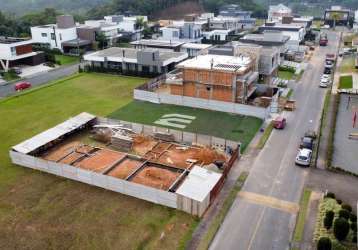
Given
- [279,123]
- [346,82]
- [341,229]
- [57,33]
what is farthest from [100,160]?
[57,33]

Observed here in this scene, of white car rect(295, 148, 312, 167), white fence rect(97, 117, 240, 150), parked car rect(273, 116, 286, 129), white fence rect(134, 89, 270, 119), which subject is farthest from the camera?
white fence rect(134, 89, 270, 119)

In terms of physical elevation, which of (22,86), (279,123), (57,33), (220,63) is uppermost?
(57,33)

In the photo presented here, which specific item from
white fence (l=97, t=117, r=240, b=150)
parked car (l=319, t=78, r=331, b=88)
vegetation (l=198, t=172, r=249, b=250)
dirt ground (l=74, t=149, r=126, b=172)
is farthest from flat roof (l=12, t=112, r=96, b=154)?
parked car (l=319, t=78, r=331, b=88)

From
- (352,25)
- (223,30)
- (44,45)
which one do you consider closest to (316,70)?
(223,30)

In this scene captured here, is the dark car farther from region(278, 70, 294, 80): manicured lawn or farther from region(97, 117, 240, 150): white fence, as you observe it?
region(278, 70, 294, 80): manicured lawn

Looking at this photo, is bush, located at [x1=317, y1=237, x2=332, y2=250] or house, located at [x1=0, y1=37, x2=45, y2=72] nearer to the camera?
bush, located at [x1=317, y1=237, x2=332, y2=250]

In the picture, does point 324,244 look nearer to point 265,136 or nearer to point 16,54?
point 265,136
